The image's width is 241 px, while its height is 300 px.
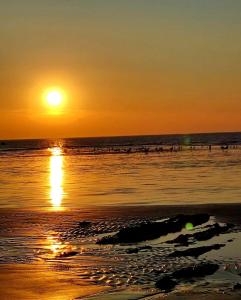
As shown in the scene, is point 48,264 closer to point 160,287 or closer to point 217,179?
point 160,287

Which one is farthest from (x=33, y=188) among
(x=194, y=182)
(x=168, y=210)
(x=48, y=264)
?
(x=48, y=264)

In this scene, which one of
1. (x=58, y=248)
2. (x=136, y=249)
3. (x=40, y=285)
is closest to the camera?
(x=40, y=285)

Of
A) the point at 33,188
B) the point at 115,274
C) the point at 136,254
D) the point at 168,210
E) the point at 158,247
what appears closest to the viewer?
the point at 115,274

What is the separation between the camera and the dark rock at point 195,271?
512 inches

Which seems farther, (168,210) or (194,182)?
(194,182)

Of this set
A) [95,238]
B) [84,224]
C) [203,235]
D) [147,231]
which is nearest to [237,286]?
[203,235]

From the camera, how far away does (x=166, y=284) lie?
12242 millimetres

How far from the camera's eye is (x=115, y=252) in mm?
16141

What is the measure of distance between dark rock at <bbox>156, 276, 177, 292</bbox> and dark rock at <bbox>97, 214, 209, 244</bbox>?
531 cm

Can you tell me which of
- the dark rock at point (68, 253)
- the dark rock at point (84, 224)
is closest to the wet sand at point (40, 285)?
the dark rock at point (68, 253)

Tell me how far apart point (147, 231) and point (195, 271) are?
19.0ft

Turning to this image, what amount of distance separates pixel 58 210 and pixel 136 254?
11.6 meters

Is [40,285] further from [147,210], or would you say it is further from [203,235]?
[147,210]

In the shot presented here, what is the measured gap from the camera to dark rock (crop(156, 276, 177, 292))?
12000mm
